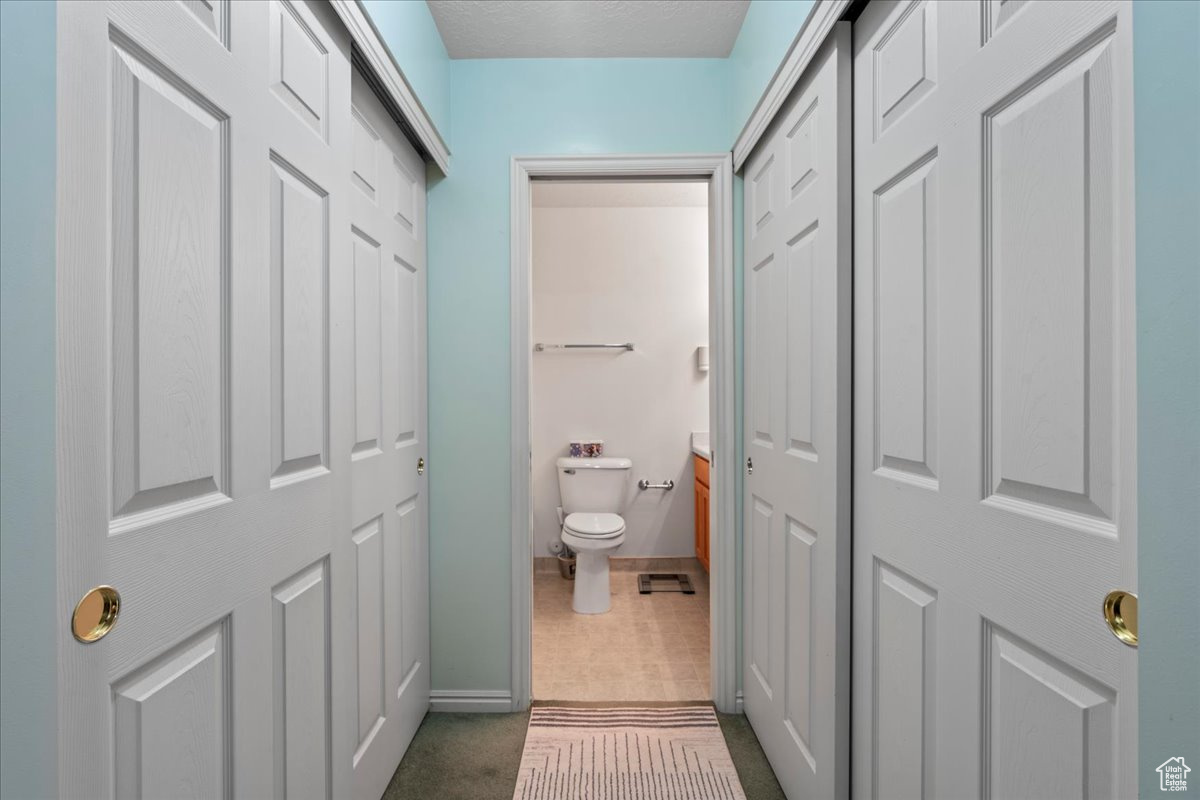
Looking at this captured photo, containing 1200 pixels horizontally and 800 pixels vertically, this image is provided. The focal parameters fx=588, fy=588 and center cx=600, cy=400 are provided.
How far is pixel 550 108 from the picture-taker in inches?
84.0

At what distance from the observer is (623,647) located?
2.63 meters

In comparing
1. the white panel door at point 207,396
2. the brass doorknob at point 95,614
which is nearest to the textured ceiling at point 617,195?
the white panel door at point 207,396

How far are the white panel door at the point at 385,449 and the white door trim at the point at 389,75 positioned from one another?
0.06m

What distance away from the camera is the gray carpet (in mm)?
1685

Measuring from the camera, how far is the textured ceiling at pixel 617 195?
11.3 feet

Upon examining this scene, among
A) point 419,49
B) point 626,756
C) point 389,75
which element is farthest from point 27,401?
point 626,756

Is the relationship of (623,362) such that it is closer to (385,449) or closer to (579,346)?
(579,346)

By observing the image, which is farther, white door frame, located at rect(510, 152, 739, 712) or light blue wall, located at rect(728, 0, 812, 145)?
white door frame, located at rect(510, 152, 739, 712)

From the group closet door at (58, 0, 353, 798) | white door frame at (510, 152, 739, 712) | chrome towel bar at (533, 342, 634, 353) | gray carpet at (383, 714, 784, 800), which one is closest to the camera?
closet door at (58, 0, 353, 798)

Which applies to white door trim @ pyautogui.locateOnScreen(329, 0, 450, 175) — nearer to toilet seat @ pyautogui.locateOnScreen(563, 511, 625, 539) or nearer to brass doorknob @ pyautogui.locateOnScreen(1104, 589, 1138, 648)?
brass doorknob @ pyautogui.locateOnScreen(1104, 589, 1138, 648)

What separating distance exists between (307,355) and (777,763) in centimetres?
169

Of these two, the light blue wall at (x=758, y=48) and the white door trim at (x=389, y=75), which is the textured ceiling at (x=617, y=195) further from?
the white door trim at (x=389, y=75)

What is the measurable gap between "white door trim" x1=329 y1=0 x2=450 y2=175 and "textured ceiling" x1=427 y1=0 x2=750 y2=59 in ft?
1.22

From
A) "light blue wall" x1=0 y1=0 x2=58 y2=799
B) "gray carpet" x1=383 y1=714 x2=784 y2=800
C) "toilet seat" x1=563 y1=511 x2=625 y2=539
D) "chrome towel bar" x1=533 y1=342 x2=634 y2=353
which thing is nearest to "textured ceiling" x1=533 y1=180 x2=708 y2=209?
"chrome towel bar" x1=533 y1=342 x2=634 y2=353
